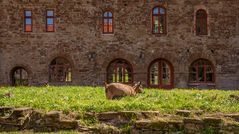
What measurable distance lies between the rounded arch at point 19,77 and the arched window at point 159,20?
8.81 m

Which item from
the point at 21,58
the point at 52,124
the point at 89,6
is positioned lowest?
the point at 52,124

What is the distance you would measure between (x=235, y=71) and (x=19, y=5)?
14156mm

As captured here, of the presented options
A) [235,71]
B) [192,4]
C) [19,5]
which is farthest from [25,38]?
[235,71]

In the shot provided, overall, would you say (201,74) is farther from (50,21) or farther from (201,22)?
(50,21)

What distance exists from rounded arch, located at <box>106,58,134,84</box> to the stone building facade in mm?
63

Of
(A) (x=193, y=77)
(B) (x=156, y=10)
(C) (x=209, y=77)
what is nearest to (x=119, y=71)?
(B) (x=156, y=10)

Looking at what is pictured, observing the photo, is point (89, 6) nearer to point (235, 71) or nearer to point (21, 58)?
point (21, 58)

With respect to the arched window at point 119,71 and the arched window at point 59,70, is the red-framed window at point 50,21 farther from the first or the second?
the arched window at point 119,71

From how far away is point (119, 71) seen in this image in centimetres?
2184

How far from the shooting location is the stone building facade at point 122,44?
21.2 metres

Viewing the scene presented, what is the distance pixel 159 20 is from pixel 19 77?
32.3 feet

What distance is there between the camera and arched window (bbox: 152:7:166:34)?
Result: 21.8 meters

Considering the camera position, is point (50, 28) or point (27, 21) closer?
point (50, 28)

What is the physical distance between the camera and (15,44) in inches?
862
